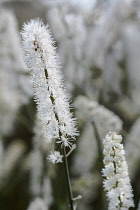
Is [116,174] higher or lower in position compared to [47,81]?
lower

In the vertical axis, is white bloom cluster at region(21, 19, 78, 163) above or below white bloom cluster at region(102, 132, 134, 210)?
above

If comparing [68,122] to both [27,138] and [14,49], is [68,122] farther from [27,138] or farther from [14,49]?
[27,138]

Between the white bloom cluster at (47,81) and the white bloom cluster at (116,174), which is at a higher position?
the white bloom cluster at (47,81)
